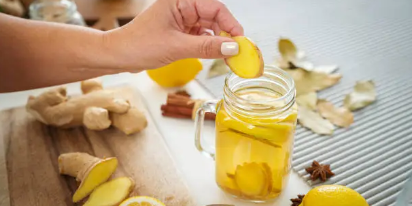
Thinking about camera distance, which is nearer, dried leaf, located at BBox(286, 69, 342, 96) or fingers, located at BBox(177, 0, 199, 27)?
fingers, located at BBox(177, 0, 199, 27)

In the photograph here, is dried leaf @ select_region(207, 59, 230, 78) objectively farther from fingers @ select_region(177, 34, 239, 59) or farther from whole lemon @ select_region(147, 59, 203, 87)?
fingers @ select_region(177, 34, 239, 59)

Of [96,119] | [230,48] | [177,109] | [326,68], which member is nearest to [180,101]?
[177,109]

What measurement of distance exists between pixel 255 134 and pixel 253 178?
8 cm

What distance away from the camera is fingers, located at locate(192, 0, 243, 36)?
Result: 2.70 feet

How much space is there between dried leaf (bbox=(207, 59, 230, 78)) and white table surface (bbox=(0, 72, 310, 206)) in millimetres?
60

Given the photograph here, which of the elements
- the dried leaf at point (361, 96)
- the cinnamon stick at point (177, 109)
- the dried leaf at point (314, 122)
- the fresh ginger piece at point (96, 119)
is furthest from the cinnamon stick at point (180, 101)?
the dried leaf at point (361, 96)

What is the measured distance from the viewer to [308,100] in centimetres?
103

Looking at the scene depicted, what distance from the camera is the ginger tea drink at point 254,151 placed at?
0.71 meters

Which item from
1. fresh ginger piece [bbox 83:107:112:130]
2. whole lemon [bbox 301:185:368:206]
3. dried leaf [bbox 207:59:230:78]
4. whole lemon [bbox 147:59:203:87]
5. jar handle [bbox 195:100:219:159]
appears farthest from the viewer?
dried leaf [bbox 207:59:230:78]

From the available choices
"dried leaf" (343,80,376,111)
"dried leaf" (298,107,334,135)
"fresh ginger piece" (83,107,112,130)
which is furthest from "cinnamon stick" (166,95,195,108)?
"dried leaf" (343,80,376,111)

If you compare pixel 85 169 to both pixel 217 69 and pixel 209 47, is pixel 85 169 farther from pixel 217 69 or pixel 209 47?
pixel 217 69

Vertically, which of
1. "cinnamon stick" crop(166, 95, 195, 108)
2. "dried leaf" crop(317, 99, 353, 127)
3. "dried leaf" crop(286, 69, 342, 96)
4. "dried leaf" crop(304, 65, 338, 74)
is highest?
"dried leaf" crop(304, 65, 338, 74)

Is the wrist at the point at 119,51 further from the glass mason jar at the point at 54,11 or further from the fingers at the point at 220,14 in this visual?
the glass mason jar at the point at 54,11

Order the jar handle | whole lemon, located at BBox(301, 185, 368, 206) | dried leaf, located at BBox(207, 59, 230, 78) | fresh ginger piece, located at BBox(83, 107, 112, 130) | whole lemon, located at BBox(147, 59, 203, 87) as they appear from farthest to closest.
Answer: dried leaf, located at BBox(207, 59, 230, 78) < whole lemon, located at BBox(147, 59, 203, 87) < fresh ginger piece, located at BBox(83, 107, 112, 130) < the jar handle < whole lemon, located at BBox(301, 185, 368, 206)
